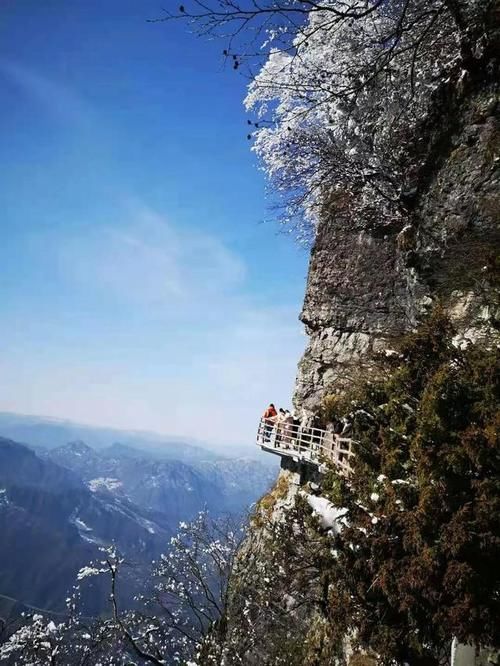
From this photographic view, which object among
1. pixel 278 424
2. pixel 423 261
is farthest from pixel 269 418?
pixel 423 261

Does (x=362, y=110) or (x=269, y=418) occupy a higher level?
(x=362, y=110)

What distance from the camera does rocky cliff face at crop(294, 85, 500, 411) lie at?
36.0 ft

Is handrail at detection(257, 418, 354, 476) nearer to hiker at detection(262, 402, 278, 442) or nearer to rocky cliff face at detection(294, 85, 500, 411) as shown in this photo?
hiker at detection(262, 402, 278, 442)

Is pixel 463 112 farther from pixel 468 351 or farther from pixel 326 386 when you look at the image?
pixel 326 386

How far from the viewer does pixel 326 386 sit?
20.0 m

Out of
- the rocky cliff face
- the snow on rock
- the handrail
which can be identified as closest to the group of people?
the handrail

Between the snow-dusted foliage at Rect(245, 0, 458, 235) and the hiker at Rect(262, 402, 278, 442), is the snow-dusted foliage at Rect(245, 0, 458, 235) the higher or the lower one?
the higher one

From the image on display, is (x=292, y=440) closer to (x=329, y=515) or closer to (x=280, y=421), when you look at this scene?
(x=280, y=421)

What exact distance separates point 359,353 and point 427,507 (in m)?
12.2

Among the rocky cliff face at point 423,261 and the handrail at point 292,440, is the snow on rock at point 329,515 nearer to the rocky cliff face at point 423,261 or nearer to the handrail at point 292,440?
the rocky cliff face at point 423,261

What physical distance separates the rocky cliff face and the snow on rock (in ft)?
13.1

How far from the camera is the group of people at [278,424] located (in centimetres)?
1828

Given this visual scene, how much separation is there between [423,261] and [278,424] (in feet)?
30.1

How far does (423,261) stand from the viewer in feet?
43.1
